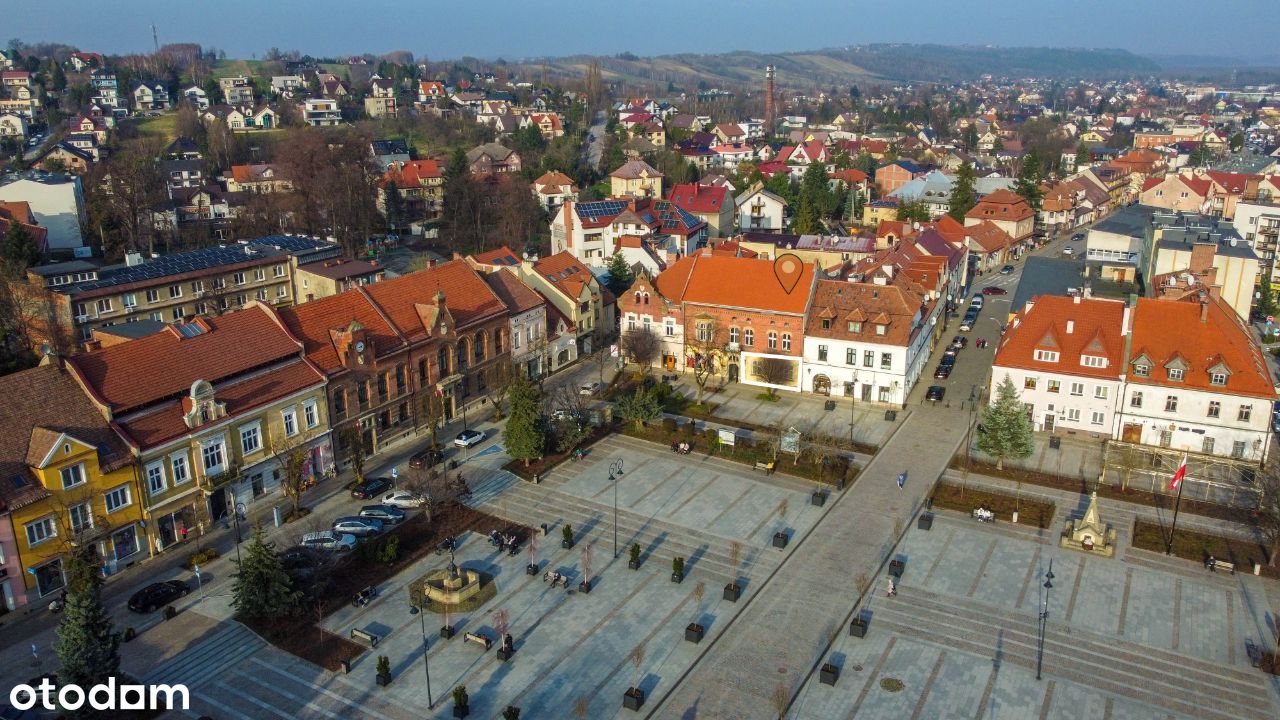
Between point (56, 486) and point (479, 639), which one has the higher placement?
point (56, 486)

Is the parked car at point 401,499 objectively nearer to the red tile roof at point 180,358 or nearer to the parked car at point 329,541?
the parked car at point 329,541

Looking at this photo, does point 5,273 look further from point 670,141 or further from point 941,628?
point 670,141

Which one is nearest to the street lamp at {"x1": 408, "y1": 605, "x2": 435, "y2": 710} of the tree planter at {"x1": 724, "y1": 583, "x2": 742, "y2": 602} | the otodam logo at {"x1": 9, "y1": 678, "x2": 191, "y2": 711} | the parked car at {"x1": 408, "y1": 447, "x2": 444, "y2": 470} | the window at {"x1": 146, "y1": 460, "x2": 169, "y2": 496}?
the otodam logo at {"x1": 9, "y1": 678, "x2": 191, "y2": 711}

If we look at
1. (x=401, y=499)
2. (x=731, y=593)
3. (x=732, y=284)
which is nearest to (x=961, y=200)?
(x=732, y=284)

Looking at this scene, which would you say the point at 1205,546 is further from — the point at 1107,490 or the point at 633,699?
the point at 633,699

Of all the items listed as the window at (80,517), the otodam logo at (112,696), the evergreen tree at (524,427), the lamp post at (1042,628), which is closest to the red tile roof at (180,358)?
the window at (80,517)
